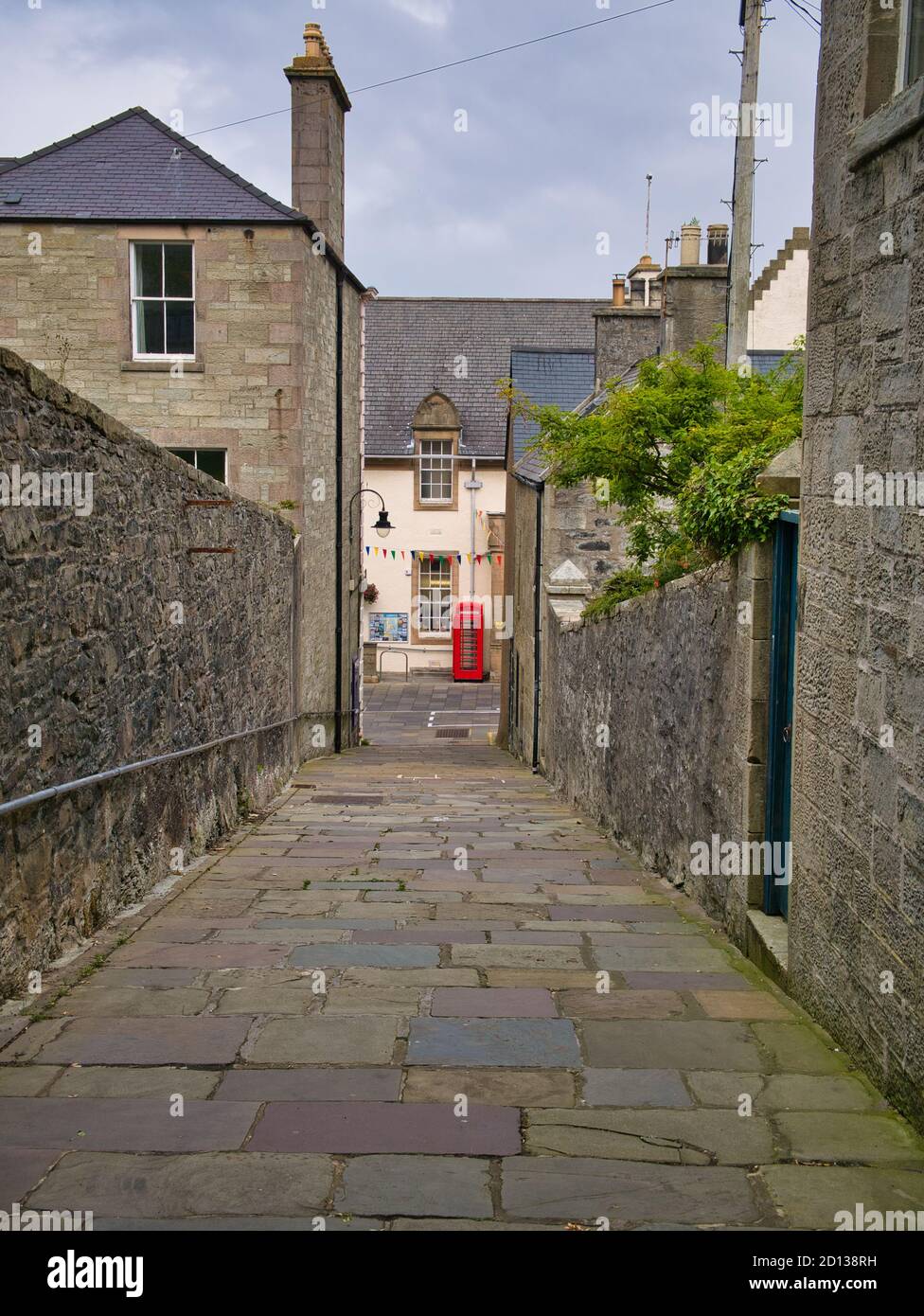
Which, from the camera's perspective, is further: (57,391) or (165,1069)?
(57,391)

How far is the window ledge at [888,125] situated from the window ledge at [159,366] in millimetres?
12491

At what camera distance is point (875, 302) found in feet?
12.2

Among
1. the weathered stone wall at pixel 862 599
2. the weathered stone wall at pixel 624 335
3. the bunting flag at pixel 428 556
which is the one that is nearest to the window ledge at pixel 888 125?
the weathered stone wall at pixel 862 599

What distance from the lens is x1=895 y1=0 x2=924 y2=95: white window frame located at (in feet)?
12.2

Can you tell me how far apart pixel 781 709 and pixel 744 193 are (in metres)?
9.76

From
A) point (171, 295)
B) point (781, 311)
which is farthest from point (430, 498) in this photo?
point (171, 295)

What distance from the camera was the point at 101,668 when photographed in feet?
18.5

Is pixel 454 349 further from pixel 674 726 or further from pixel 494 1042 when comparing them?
pixel 494 1042

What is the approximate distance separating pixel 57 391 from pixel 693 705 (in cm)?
344

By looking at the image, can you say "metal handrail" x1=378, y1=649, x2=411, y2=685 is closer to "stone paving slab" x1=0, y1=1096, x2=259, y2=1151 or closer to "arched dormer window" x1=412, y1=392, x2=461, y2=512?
"arched dormer window" x1=412, y1=392, x2=461, y2=512

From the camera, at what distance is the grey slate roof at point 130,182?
1518 cm

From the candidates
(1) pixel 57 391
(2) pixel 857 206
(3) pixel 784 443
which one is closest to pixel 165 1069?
(1) pixel 57 391

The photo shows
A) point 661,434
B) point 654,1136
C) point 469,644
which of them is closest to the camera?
point 654,1136
